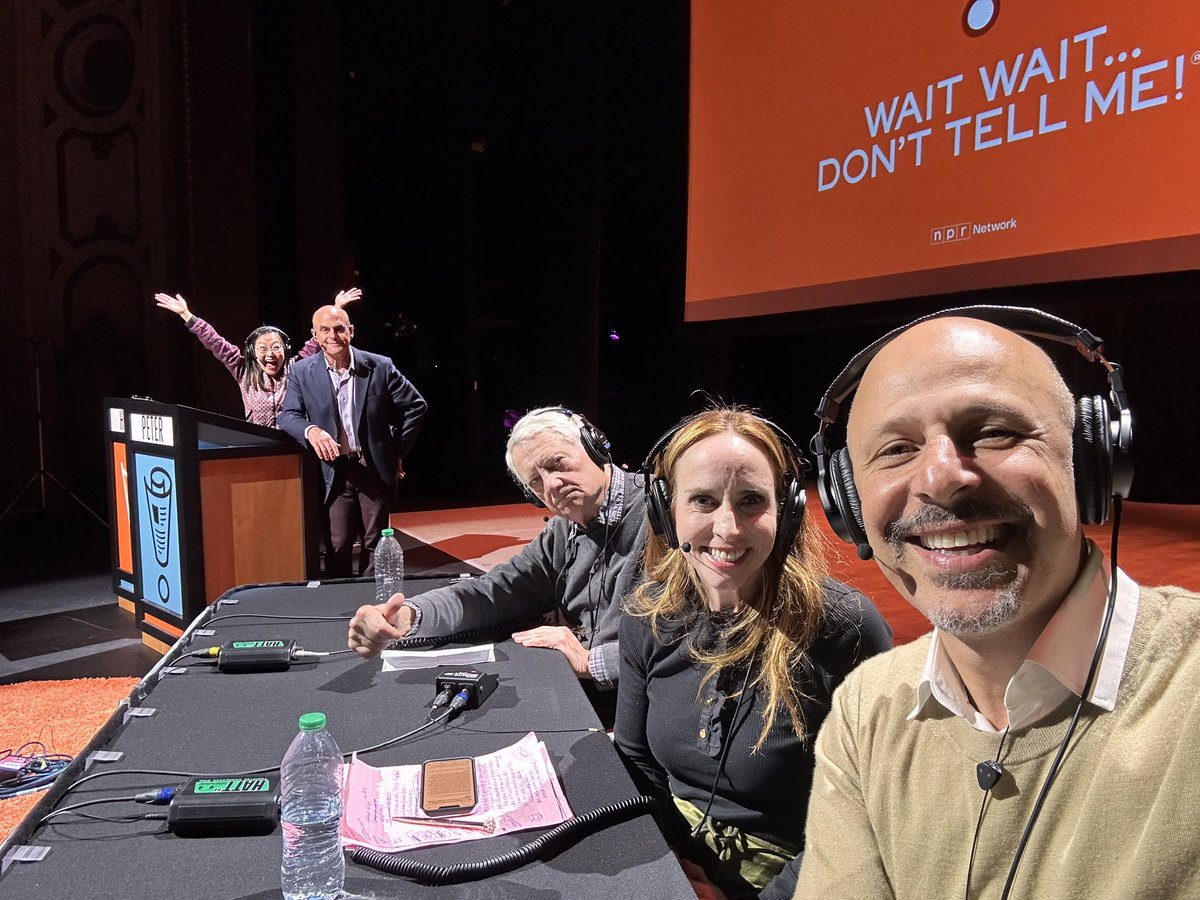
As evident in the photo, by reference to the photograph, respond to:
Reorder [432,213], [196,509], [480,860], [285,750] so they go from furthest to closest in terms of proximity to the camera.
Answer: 1. [432,213]
2. [196,509]
3. [285,750]
4. [480,860]

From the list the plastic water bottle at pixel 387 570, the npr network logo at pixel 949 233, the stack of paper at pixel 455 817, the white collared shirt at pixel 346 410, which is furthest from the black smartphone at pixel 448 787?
the white collared shirt at pixel 346 410

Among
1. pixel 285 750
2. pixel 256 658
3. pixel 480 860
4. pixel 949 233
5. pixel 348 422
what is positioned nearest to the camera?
pixel 480 860

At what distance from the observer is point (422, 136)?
763 centimetres

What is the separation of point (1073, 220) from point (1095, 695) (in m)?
2.54

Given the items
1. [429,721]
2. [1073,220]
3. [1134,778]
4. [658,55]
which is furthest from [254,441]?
[658,55]

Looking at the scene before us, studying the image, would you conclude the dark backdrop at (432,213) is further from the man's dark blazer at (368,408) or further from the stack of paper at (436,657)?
the stack of paper at (436,657)

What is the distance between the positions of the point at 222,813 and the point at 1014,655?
1.03 metres

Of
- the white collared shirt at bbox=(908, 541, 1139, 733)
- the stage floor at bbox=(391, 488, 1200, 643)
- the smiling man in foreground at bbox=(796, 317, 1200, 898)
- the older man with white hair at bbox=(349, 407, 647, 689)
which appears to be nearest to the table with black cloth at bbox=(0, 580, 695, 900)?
the older man with white hair at bbox=(349, 407, 647, 689)

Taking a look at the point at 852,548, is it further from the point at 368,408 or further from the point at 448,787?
the point at 448,787

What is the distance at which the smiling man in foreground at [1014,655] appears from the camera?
660 millimetres

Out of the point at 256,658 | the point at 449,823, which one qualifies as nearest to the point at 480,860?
the point at 449,823

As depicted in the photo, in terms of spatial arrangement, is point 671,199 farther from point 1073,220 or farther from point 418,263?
point 1073,220

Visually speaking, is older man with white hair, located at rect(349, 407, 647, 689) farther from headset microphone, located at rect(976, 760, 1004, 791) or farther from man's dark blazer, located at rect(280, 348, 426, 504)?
man's dark blazer, located at rect(280, 348, 426, 504)

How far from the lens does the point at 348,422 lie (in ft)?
14.0
